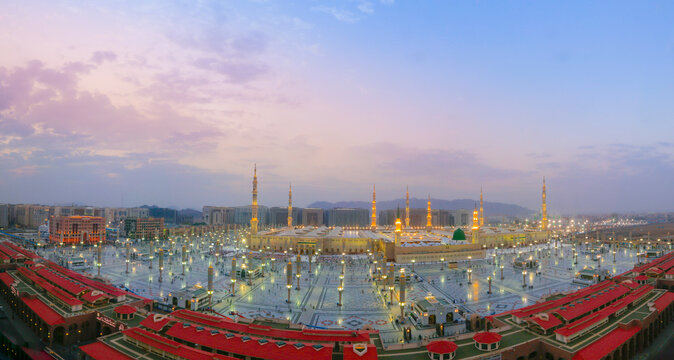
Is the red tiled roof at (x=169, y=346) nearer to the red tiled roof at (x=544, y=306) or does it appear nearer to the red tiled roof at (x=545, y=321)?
the red tiled roof at (x=545, y=321)

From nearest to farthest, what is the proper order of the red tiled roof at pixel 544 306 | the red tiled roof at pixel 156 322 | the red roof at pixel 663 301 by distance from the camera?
1. the red tiled roof at pixel 156 322
2. the red tiled roof at pixel 544 306
3. the red roof at pixel 663 301

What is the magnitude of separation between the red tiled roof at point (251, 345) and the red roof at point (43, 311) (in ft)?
32.8

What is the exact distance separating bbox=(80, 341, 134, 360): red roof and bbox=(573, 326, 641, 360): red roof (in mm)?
23735

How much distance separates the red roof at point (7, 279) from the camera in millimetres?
31064

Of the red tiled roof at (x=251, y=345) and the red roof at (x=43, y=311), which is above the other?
the red tiled roof at (x=251, y=345)

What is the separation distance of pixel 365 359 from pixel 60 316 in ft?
71.4

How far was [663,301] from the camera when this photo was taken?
26.1 meters

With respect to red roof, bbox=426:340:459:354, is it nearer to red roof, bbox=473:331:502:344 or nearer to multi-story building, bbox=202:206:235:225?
red roof, bbox=473:331:502:344

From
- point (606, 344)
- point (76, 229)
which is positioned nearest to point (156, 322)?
point (606, 344)

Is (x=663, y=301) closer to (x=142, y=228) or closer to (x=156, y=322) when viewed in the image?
(x=156, y=322)

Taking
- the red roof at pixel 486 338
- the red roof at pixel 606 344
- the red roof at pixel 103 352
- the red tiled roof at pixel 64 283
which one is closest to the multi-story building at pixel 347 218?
the red tiled roof at pixel 64 283

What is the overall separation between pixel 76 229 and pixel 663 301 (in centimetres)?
10523

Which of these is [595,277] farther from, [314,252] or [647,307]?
[314,252]

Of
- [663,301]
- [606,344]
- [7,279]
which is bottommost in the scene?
[7,279]
